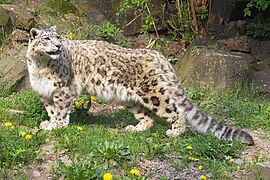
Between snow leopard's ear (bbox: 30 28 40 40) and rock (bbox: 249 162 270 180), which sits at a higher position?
snow leopard's ear (bbox: 30 28 40 40)

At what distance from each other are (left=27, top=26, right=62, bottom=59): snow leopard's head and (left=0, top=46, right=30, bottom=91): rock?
2.11 meters

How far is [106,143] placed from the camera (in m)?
5.39

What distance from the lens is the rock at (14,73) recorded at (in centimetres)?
838

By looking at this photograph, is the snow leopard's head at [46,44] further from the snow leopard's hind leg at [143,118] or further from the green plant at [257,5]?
the green plant at [257,5]

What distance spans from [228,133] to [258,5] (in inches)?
197

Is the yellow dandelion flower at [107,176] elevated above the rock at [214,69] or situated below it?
above

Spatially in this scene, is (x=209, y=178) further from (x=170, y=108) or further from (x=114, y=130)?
(x=114, y=130)

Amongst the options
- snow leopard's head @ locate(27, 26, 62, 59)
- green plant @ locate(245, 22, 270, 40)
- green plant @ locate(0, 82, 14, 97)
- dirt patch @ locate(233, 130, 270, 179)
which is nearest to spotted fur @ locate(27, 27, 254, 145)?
snow leopard's head @ locate(27, 26, 62, 59)

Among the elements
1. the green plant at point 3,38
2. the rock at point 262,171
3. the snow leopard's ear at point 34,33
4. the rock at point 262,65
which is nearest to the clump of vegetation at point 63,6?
the green plant at point 3,38

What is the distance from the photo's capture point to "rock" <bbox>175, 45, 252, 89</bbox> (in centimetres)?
894

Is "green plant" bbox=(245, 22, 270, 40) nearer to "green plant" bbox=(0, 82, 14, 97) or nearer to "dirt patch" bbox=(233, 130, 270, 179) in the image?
"dirt patch" bbox=(233, 130, 270, 179)

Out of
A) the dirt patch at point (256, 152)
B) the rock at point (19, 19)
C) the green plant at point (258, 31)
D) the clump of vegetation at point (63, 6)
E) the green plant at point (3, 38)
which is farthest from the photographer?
the green plant at point (258, 31)

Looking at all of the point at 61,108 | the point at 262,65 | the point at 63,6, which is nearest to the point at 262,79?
the point at 262,65

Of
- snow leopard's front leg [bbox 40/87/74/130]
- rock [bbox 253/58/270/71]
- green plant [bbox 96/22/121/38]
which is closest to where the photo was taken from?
snow leopard's front leg [bbox 40/87/74/130]
